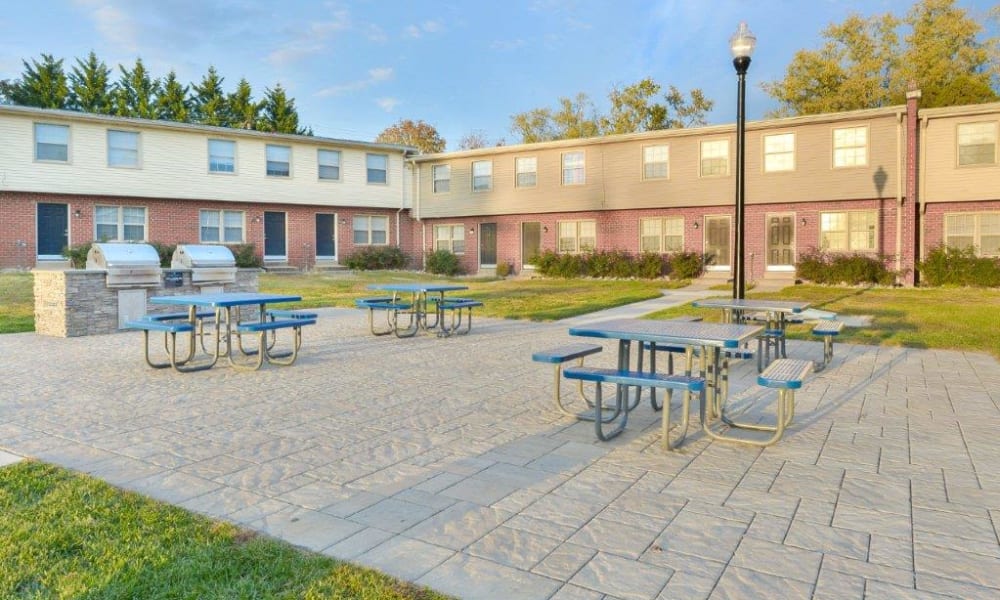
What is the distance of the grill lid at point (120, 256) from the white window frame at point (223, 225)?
593 inches

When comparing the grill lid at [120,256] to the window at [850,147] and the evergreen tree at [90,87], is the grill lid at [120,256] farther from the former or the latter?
the evergreen tree at [90,87]

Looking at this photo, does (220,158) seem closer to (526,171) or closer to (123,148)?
(123,148)

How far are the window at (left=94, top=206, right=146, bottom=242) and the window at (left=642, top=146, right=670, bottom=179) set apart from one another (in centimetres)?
1780

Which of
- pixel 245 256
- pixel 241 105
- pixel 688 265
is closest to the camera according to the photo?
pixel 688 265

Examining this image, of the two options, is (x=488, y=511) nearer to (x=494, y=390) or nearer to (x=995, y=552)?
(x=995, y=552)

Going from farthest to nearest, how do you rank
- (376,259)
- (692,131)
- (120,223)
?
(376,259) < (120,223) < (692,131)

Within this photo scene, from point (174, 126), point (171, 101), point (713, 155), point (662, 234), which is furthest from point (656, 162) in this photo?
point (171, 101)

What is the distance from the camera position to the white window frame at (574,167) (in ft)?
85.1

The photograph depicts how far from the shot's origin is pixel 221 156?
26.1 m

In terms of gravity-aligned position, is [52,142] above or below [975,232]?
above

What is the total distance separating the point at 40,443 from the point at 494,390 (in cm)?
369

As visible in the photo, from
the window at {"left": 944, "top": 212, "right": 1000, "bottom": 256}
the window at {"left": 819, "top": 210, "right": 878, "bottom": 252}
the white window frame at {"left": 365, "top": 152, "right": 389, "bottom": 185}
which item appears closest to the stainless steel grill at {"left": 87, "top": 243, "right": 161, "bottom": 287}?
the white window frame at {"left": 365, "top": 152, "right": 389, "bottom": 185}

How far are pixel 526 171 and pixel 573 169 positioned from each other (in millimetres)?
2015

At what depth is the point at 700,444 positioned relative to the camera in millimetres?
4949
